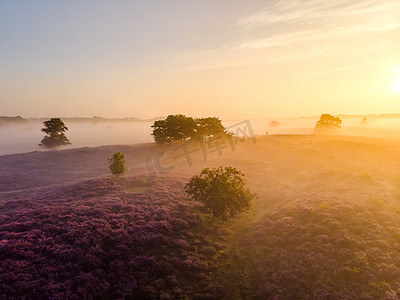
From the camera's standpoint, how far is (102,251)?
17219 millimetres

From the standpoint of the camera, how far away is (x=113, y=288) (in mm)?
14352

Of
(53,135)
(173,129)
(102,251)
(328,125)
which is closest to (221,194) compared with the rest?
(102,251)

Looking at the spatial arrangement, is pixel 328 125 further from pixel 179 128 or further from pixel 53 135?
pixel 53 135

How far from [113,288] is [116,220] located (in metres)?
8.45

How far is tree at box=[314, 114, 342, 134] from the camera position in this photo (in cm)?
13338

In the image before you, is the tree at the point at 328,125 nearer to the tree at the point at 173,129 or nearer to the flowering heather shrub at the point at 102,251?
the tree at the point at 173,129

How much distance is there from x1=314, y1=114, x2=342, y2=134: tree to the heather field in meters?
109

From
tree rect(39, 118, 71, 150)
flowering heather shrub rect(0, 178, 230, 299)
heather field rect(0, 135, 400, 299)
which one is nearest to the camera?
flowering heather shrub rect(0, 178, 230, 299)

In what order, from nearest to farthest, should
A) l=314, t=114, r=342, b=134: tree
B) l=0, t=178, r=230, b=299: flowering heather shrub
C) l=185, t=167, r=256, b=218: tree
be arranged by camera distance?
l=0, t=178, r=230, b=299: flowering heather shrub
l=185, t=167, r=256, b=218: tree
l=314, t=114, r=342, b=134: tree

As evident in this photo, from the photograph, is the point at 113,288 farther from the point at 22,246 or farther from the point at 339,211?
the point at 339,211

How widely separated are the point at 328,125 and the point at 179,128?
100041mm

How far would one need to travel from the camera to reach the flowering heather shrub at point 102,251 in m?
14.0

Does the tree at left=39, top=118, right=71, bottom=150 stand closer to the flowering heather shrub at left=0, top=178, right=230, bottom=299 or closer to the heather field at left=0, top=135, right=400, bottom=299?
the heather field at left=0, top=135, right=400, bottom=299

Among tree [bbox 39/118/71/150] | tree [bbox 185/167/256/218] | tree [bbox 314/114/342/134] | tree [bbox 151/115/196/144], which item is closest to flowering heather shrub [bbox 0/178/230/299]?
tree [bbox 185/167/256/218]
